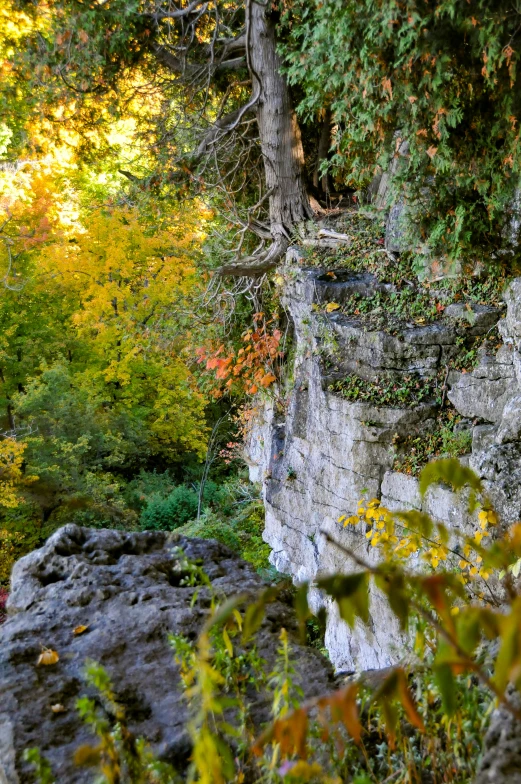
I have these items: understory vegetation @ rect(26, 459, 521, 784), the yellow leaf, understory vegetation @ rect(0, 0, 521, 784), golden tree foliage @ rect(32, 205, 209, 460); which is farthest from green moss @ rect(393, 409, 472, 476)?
golden tree foliage @ rect(32, 205, 209, 460)

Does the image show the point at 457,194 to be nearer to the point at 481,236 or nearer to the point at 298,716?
the point at 481,236

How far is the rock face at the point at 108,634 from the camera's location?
185 cm

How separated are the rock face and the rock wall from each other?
2127 millimetres

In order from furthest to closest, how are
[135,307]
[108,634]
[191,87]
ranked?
[135,307] < [191,87] < [108,634]

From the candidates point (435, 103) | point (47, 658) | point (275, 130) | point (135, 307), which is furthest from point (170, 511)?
point (47, 658)

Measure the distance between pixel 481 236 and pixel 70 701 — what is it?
4590mm

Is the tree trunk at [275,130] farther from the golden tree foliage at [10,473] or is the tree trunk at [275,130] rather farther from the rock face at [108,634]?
the rock face at [108,634]

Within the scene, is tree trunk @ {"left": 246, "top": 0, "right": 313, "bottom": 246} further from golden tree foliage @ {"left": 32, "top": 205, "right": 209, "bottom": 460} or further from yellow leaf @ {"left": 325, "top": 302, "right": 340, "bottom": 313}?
golden tree foliage @ {"left": 32, "top": 205, "right": 209, "bottom": 460}

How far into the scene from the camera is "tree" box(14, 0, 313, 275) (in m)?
7.05

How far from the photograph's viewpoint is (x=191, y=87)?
831 centimetres

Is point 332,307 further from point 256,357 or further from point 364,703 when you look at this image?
point 364,703

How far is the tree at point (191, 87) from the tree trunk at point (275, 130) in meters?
0.01

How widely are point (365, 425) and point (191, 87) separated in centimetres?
569

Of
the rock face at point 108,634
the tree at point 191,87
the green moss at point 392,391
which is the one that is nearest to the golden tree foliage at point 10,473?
the tree at point 191,87
